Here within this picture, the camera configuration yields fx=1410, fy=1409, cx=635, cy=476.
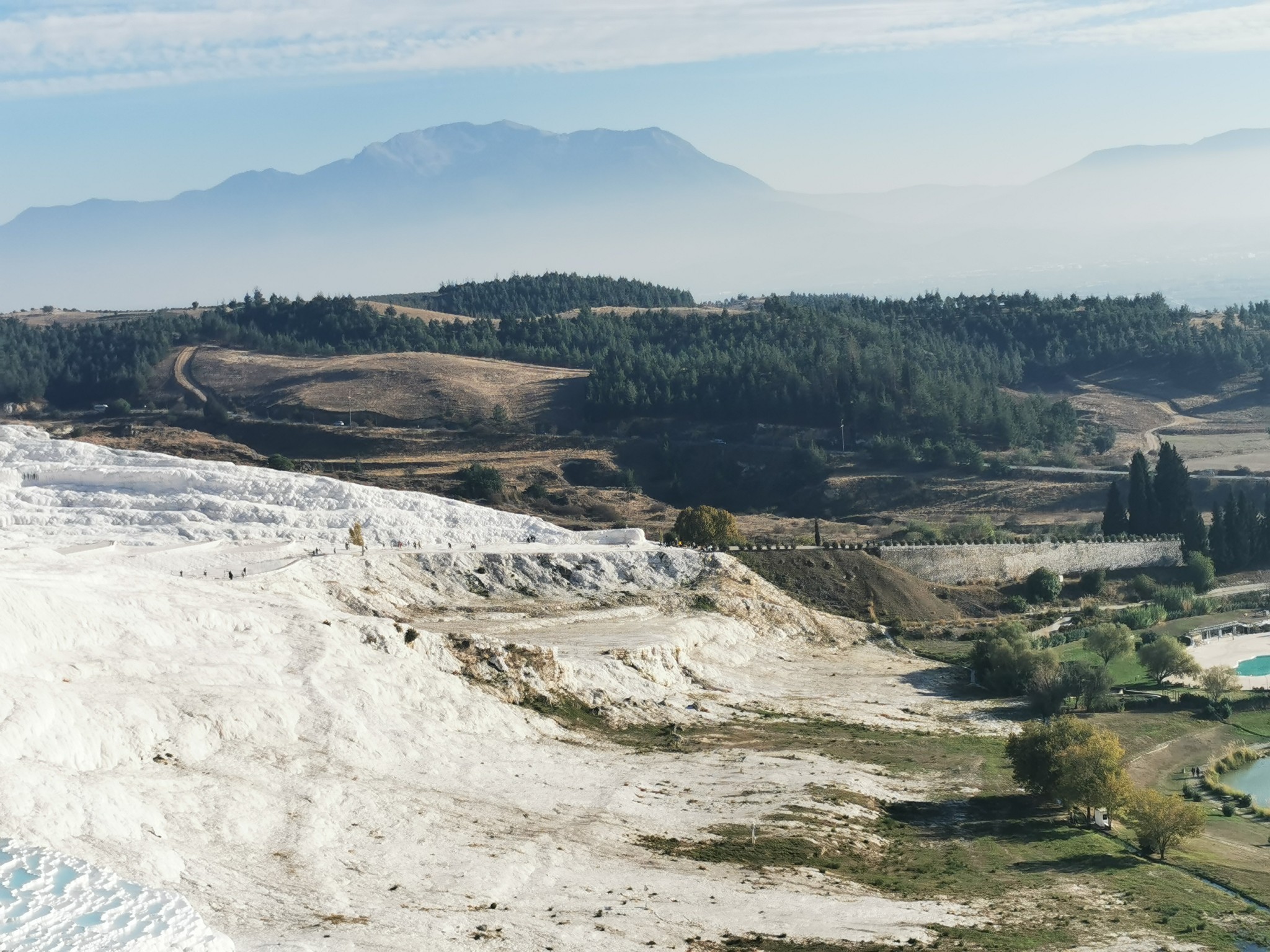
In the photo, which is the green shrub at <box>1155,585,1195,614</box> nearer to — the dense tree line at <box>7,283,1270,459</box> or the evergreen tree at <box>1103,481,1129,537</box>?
the evergreen tree at <box>1103,481,1129,537</box>

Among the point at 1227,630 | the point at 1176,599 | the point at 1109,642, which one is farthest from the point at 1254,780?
the point at 1176,599

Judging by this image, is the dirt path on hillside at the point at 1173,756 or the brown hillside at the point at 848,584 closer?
the dirt path on hillside at the point at 1173,756

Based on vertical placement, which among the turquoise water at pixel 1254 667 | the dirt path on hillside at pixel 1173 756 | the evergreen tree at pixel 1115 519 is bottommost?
the dirt path on hillside at pixel 1173 756

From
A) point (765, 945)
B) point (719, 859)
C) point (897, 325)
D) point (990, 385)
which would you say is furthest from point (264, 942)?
point (897, 325)

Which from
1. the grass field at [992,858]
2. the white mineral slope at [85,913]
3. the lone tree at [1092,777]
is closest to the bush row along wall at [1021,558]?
the grass field at [992,858]

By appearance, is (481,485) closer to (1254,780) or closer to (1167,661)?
(1167,661)

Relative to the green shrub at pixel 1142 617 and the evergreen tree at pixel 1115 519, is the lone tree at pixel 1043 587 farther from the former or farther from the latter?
the evergreen tree at pixel 1115 519
